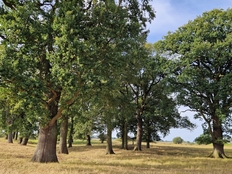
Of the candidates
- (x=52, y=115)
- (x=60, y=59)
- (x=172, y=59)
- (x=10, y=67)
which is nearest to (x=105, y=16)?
(x=60, y=59)

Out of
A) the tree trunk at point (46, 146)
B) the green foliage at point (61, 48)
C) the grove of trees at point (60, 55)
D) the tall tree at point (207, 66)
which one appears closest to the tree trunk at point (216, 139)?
the tall tree at point (207, 66)

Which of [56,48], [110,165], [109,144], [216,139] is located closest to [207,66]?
[216,139]

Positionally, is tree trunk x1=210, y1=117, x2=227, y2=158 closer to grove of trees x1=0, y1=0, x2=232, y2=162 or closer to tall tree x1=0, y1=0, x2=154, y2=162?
grove of trees x1=0, y1=0, x2=232, y2=162

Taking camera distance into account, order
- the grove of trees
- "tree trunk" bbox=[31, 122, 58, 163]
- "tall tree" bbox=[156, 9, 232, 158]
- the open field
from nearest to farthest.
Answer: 1. the open field
2. the grove of trees
3. "tree trunk" bbox=[31, 122, 58, 163]
4. "tall tree" bbox=[156, 9, 232, 158]

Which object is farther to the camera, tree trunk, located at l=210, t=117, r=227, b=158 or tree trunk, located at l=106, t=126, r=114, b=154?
tree trunk, located at l=106, t=126, r=114, b=154

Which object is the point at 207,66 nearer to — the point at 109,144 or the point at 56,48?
the point at 109,144

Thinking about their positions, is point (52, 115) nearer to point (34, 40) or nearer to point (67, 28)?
point (34, 40)

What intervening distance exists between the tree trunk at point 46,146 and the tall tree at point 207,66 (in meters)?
16.9

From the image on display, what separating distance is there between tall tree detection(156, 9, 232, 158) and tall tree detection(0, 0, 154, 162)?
548 inches

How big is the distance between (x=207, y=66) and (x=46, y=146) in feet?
72.1

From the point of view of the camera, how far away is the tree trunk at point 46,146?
15.6 metres

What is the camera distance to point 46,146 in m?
15.9

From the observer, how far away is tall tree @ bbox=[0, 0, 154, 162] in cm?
1265

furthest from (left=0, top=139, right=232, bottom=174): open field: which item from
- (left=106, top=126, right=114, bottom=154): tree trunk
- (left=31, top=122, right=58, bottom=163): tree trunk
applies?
(left=106, top=126, right=114, bottom=154): tree trunk
